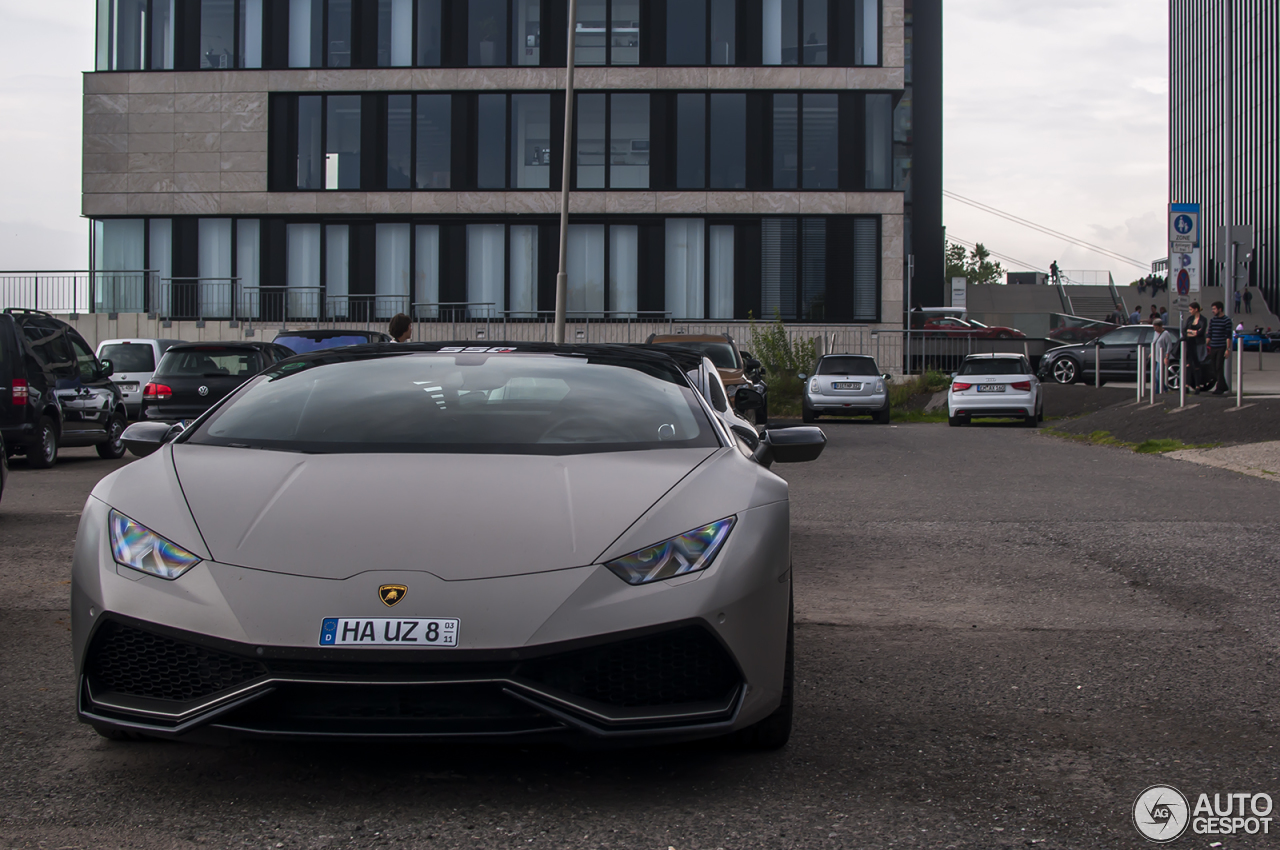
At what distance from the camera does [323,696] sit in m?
3.27

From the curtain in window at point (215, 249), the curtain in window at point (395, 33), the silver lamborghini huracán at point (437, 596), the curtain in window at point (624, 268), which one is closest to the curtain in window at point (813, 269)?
the curtain in window at point (624, 268)

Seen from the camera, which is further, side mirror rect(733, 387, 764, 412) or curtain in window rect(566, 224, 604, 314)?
curtain in window rect(566, 224, 604, 314)

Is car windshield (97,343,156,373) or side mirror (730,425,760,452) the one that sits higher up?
car windshield (97,343,156,373)

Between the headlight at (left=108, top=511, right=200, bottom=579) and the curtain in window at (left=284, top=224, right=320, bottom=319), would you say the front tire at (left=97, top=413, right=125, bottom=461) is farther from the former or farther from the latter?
the curtain in window at (left=284, top=224, right=320, bottom=319)

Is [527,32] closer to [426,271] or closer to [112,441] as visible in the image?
[426,271]

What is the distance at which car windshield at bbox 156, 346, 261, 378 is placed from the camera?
16141 mm

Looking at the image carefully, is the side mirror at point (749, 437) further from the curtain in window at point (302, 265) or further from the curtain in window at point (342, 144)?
the curtain in window at point (342, 144)

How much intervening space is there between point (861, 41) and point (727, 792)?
36.1 m

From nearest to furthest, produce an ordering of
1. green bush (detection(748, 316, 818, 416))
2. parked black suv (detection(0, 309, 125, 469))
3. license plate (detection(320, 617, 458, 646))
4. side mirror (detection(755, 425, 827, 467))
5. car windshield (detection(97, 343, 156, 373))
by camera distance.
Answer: license plate (detection(320, 617, 458, 646))
side mirror (detection(755, 425, 827, 467))
parked black suv (detection(0, 309, 125, 469))
car windshield (detection(97, 343, 156, 373))
green bush (detection(748, 316, 818, 416))

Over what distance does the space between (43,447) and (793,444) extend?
12303 mm

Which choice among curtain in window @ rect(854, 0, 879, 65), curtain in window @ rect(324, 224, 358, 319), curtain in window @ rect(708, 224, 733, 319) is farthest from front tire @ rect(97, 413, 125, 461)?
curtain in window @ rect(854, 0, 879, 65)

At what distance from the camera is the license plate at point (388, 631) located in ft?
10.5

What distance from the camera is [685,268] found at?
3700 cm

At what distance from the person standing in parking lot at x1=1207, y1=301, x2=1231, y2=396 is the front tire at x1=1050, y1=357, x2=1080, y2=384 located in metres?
10.3
